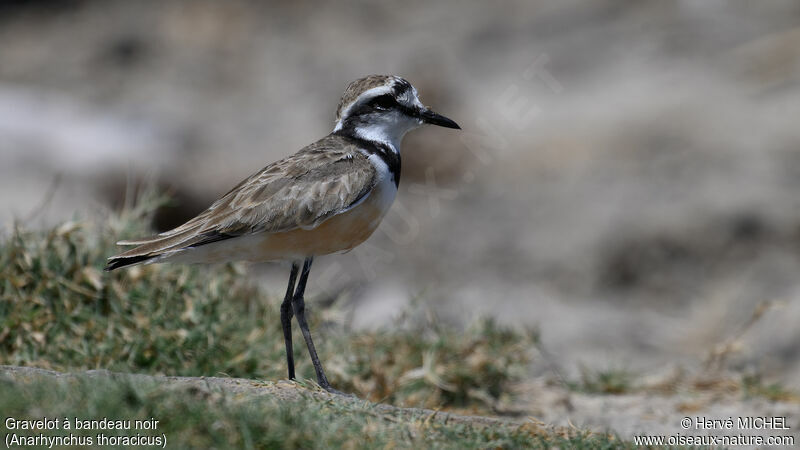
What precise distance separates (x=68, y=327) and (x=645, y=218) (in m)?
6.98

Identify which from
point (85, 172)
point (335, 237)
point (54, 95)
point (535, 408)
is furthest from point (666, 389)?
point (54, 95)

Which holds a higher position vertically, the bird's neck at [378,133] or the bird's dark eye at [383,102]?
the bird's dark eye at [383,102]

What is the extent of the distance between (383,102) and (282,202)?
3.01 ft

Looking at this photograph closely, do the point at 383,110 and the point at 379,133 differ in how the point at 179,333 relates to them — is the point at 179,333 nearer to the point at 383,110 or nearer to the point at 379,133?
the point at 379,133

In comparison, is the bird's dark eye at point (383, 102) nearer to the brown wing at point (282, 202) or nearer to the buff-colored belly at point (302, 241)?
the brown wing at point (282, 202)

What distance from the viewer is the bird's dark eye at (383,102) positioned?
584cm

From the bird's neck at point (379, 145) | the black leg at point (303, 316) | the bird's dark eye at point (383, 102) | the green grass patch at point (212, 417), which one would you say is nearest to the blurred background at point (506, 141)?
the black leg at point (303, 316)

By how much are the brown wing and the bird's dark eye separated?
0.41 metres

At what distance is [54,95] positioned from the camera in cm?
1442

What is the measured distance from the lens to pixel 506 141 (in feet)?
43.3

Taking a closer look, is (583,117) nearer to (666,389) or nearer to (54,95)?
(666,389)

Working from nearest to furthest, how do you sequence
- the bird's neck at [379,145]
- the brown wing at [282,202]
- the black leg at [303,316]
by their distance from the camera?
the brown wing at [282,202] < the black leg at [303,316] < the bird's neck at [379,145]

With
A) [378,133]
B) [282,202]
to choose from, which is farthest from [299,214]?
[378,133]

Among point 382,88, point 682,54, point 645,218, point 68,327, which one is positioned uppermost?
point 682,54
